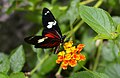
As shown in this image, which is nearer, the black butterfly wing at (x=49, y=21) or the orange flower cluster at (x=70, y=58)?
the orange flower cluster at (x=70, y=58)

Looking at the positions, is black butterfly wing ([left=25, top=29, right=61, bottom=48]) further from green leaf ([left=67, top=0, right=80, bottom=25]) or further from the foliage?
green leaf ([left=67, top=0, right=80, bottom=25])

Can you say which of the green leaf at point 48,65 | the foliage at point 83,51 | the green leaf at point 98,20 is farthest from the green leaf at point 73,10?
the green leaf at point 98,20

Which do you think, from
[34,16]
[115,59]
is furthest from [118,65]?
[34,16]

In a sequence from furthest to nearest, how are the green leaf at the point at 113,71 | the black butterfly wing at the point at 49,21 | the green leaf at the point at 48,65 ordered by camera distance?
the green leaf at the point at 48,65, the green leaf at the point at 113,71, the black butterfly wing at the point at 49,21

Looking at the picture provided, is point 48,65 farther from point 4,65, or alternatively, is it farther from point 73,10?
point 4,65

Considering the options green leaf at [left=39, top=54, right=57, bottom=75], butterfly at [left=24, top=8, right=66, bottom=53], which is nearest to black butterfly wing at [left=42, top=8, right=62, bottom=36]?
butterfly at [left=24, top=8, right=66, bottom=53]

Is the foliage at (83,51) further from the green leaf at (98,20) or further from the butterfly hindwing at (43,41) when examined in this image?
the butterfly hindwing at (43,41)

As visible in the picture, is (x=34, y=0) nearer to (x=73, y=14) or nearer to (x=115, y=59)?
(x=73, y=14)
